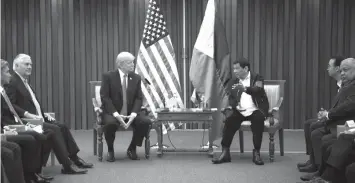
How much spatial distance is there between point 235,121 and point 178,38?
3400 mm

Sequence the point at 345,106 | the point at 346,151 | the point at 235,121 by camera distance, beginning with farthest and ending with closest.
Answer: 1. the point at 235,121
2. the point at 345,106
3. the point at 346,151

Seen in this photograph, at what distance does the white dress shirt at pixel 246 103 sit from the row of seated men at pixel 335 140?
743mm

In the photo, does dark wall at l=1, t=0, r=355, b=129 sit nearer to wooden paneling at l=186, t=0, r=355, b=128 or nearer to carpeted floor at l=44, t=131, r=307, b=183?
wooden paneling at l=186, t=0, r=355, b=128

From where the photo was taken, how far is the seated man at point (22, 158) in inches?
143

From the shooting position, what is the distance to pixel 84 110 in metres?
9.10

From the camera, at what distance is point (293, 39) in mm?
8789

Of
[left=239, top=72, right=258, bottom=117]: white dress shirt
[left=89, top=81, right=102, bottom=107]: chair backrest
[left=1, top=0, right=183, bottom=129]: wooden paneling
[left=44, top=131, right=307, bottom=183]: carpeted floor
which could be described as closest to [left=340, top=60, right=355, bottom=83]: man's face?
[left=44, top=131, right=307, bottom=183]: carpeted floor

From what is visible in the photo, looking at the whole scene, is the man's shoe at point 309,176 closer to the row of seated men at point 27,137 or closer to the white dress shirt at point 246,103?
the white dress shirt at point 246,103

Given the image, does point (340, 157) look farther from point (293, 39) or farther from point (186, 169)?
point (293, 39)

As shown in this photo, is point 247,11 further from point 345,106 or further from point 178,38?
point 345,106

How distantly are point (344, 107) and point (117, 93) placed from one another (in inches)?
115

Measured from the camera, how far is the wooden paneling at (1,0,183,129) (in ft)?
29.2

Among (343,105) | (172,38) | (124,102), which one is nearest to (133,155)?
(124,102)

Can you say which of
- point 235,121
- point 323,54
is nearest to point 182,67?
point 323,54
